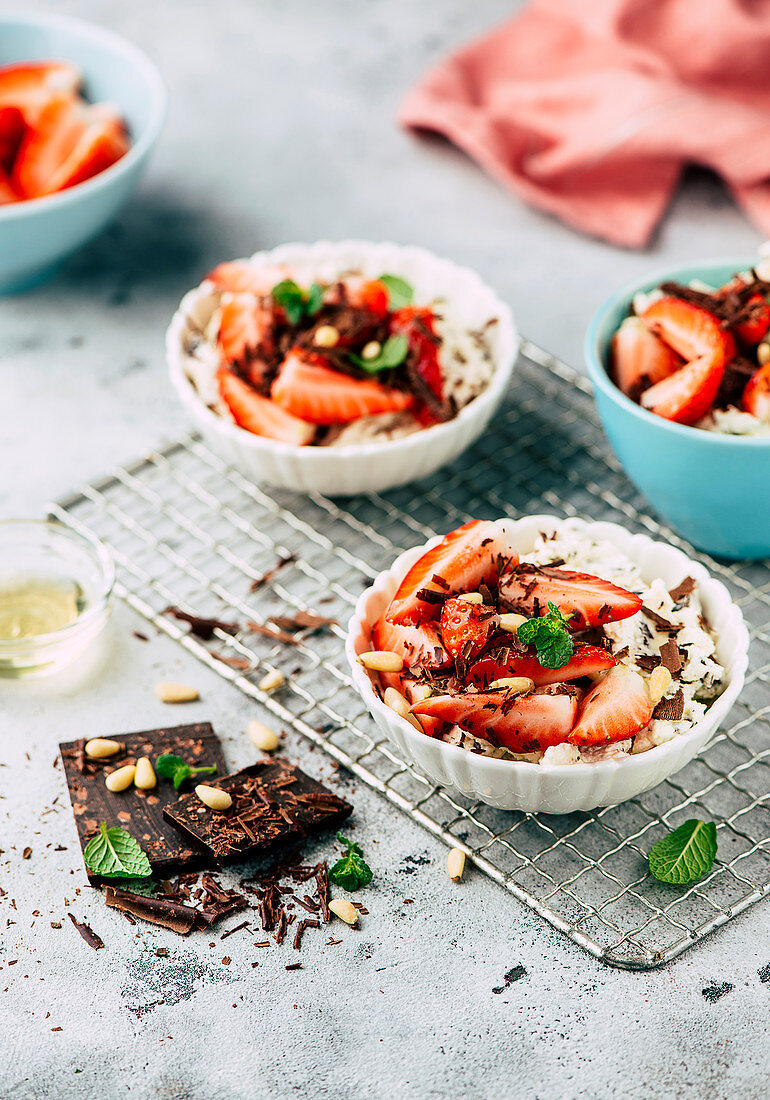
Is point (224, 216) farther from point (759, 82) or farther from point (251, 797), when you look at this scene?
point (251, 797)

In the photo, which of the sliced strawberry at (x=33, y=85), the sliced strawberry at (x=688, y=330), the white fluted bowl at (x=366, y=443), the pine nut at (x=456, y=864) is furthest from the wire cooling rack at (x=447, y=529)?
the sliced strawberry at (x=33, y=85)

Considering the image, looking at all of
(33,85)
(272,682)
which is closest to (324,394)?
(272,682)

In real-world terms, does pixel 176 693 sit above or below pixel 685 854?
below

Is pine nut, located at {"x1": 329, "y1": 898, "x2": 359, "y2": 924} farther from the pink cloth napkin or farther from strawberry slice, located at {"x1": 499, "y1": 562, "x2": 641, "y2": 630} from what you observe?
the pink cloth napkin

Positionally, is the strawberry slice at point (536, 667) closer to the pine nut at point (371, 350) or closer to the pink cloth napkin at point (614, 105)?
the pine nut at point (371, 350)

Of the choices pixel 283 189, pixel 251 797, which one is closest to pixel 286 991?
pixel 251 797

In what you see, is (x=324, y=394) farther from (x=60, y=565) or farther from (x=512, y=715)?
(x=512, y=715)
